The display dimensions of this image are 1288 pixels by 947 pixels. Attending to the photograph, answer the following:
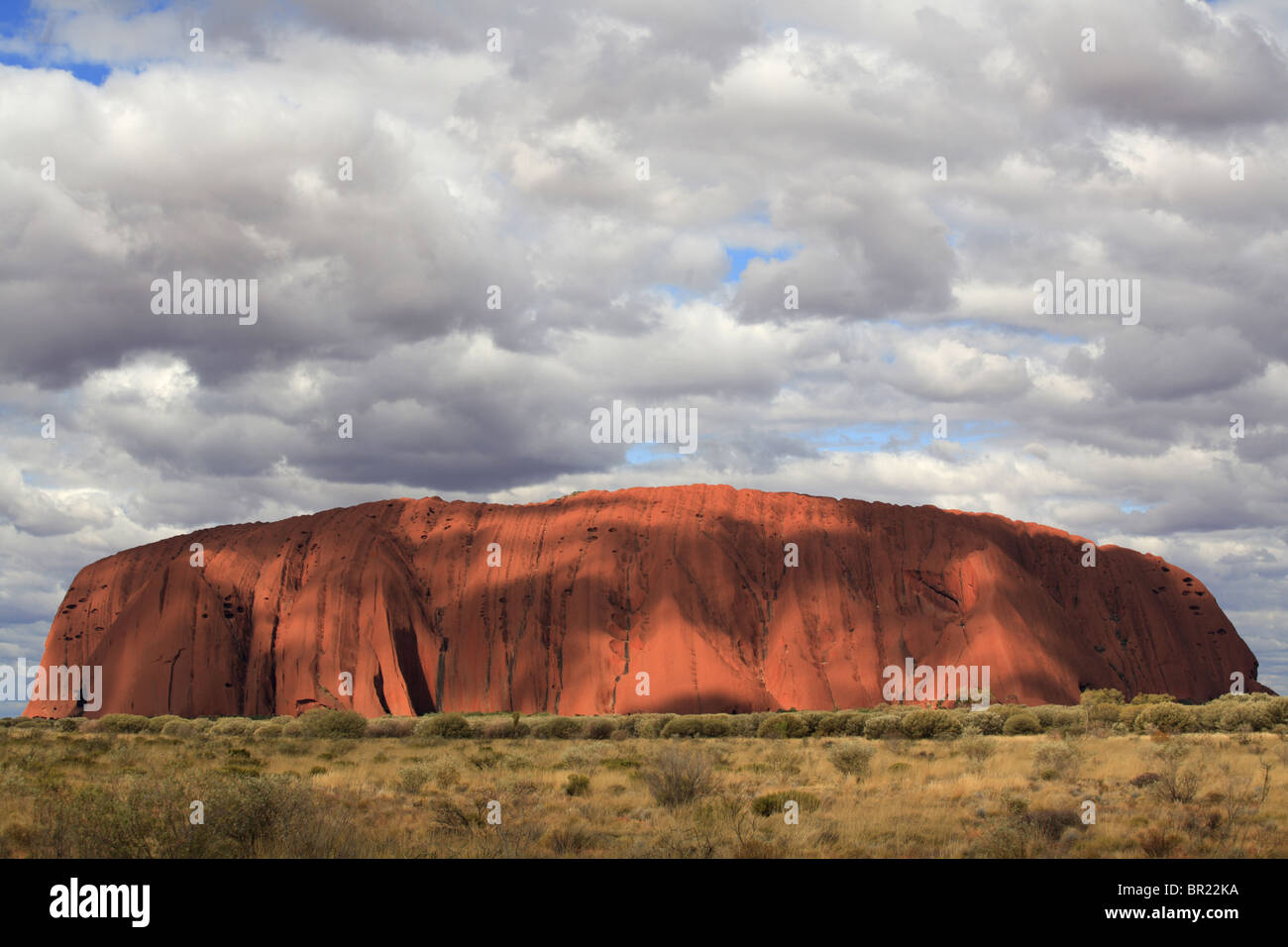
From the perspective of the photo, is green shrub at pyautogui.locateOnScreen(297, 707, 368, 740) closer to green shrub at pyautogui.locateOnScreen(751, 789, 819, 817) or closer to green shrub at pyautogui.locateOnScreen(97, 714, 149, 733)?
green shrub at pyautogui.locateOnScreen(97, 714, 149, 733)

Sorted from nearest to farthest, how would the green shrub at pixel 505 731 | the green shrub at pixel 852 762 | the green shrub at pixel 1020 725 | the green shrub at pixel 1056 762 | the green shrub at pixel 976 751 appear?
the green shrub at pixel 1056 762
the green shrub at pixel 852 762
the green shrub at pixel 976 751
the green shrub at pixel 1020 725
the green shrub at pixel 505 731

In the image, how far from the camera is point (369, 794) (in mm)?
21188

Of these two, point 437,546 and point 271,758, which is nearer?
point 271,758

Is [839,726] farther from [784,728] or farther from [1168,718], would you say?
[1168,718]

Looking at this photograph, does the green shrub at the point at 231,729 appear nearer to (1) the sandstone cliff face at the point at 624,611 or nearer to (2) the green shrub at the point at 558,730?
(2) the green shrub at the point at 558,730

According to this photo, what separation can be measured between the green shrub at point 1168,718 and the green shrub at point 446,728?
34035 millimetres

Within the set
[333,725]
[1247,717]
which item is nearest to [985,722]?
[1247,717]

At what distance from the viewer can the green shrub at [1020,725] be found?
4817 cm

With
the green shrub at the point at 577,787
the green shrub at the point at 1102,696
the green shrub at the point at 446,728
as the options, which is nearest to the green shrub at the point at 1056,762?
the green shrub at the point at 577,787

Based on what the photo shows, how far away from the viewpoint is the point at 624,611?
9062 cm

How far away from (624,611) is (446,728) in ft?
136
